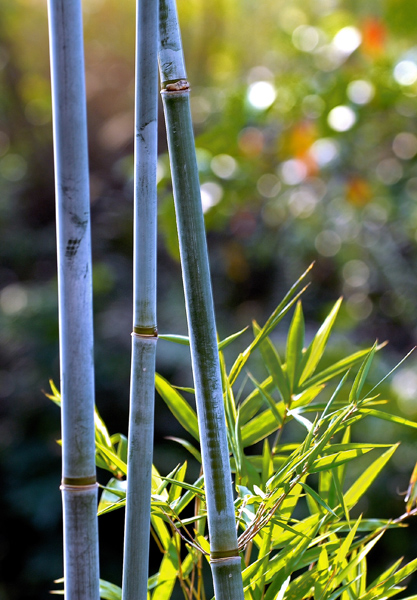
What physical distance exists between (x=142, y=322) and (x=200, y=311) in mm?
30

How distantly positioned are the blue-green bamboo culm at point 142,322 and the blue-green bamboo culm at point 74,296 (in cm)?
2

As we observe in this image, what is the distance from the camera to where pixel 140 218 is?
0.23 m

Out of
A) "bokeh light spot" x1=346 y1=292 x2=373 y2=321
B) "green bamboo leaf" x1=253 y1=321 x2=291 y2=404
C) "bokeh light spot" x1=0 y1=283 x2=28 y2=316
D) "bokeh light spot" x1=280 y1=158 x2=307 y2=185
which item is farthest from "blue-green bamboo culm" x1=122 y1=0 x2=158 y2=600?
"bokeh light spot" x1=0 y1=283 x2=28 y2=316

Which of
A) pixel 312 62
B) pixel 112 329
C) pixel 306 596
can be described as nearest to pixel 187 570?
pixel 306 596

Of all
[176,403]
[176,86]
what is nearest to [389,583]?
[176,403]

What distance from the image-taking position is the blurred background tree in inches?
37.4

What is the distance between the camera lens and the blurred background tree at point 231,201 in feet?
3.12

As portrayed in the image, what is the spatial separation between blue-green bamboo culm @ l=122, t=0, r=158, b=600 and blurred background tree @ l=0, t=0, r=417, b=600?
0.51 m

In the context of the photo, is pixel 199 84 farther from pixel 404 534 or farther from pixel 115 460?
pixel 115 460

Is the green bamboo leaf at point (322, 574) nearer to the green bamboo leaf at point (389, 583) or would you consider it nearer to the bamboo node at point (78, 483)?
the green bamboo leaf at point (389, 583)

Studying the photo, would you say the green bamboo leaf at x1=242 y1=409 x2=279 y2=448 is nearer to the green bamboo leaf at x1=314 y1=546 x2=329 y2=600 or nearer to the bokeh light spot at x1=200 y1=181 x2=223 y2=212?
the green bamboo leaf at x1=314 y1=546 x2=329 y2=600

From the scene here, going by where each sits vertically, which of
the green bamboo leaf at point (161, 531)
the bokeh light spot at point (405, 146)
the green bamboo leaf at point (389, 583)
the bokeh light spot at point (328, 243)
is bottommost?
the green bamboo leaf at point (389, 583)

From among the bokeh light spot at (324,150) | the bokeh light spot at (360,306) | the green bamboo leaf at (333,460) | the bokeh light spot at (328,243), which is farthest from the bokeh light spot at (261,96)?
the bokeh light spot at (360,306)

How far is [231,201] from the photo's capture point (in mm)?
1014
